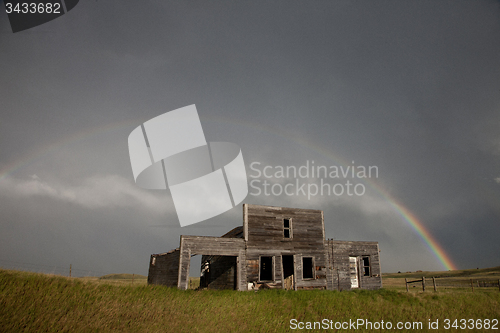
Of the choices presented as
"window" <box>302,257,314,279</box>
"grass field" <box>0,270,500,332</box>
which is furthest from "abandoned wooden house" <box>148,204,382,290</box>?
"grass field" <box>0,270,500,332</box>

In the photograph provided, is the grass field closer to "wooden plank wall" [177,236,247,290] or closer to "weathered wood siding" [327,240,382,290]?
"wooden plank wall" [177,236,247,290]

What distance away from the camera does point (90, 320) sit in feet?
37.5

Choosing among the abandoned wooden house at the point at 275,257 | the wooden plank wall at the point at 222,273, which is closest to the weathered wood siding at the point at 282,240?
the abandoned wooden house at the point at 275,257

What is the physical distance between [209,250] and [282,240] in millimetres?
5892

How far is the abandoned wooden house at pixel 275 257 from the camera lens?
2106 cm

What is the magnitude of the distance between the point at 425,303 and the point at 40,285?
2259 centimetres

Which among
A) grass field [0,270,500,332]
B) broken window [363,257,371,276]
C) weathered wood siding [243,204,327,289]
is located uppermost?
weathered wood siding [243,204,327,289]

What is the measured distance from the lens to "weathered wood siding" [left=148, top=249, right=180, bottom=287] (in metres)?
22.0

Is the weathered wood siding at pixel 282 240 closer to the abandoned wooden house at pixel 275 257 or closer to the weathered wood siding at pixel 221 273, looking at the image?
the abandoned wooden house at pixel 275 257

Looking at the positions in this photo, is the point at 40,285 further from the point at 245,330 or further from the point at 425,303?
the point at 425,303

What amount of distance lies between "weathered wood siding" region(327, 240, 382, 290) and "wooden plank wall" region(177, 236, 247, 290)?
27.1ft

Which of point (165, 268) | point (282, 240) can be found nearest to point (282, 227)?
point (282, 240)

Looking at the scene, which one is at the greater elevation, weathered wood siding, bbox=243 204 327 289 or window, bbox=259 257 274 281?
weathered wood siding, bbox=243 204 327 289

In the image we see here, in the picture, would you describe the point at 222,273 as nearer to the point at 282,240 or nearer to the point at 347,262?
the point at 282,240
